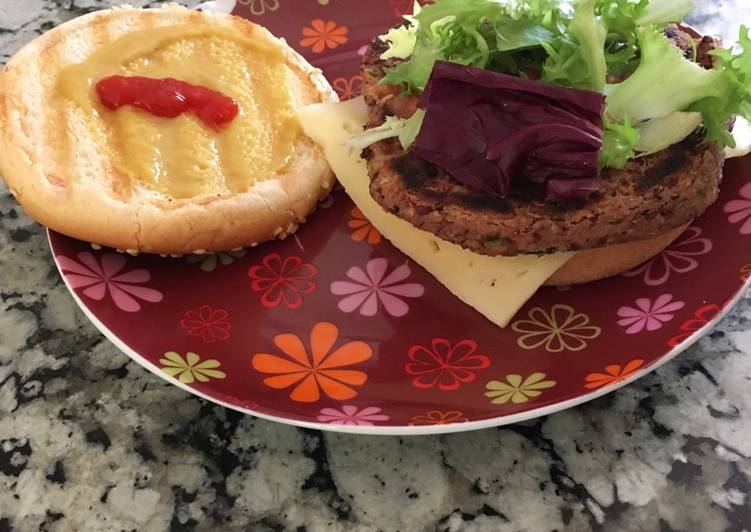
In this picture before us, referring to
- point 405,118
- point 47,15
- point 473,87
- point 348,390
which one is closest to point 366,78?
point 405,118

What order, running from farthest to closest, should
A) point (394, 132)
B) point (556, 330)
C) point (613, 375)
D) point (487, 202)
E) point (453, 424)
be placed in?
point (394, 132) < point (556, 330) < point (487, 202) < point (613, 375) < point (453, 424)

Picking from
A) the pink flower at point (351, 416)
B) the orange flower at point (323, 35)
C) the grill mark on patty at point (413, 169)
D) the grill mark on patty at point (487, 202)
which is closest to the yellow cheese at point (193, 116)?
the orange flower at point (323, 35)

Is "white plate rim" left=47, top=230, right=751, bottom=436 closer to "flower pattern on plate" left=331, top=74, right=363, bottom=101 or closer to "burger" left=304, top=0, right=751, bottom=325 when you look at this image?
"burger" left=304, top=0, right=751, bottom=325

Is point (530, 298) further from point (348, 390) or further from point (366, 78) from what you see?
point (366, 78)

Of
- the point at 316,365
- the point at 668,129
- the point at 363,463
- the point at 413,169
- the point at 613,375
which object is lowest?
the point at 363,463

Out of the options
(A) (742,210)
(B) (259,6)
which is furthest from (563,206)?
(B) (259,6)

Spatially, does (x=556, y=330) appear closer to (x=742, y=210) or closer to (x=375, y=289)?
(x=375, y=289)
